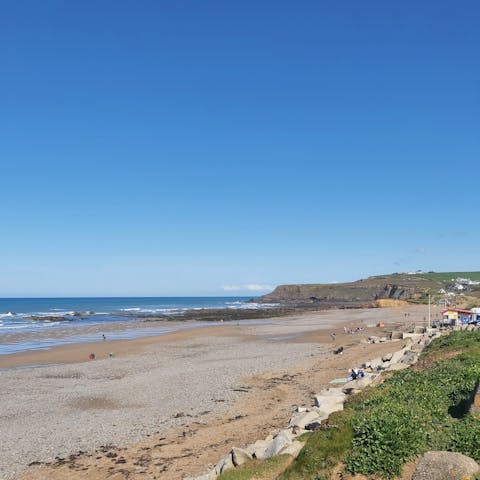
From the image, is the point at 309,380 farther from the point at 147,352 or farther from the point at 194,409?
→ the point at 147,352

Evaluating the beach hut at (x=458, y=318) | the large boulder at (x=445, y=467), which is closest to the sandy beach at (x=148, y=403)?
the large boulder at (x=445, y=467)

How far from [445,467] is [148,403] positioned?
16.2 m

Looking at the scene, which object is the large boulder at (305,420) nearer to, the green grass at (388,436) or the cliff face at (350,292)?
the green grass at (388,436)

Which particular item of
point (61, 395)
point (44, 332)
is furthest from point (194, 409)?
point (44, 332)

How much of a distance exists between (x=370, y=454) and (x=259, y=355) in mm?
27110

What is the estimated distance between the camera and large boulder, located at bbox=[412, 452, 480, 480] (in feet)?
25.8

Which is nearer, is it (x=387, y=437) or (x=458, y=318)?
(x=387, y=437)

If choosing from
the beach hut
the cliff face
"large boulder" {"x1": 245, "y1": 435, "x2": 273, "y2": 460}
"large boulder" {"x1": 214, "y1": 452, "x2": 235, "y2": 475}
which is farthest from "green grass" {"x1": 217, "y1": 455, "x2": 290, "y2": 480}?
the cliff face

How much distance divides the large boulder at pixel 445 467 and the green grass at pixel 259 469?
321 cm

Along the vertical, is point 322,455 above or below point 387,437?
below

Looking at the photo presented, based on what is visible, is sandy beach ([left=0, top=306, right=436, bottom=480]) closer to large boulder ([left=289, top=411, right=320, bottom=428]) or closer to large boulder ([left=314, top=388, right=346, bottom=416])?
large boulder ([left=314, top=388, right=346, bottom=416])

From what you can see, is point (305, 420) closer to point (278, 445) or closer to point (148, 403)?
point (278, 445)

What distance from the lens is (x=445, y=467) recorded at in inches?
318

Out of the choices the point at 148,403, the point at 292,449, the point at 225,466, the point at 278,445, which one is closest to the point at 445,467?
the point at 292,449
